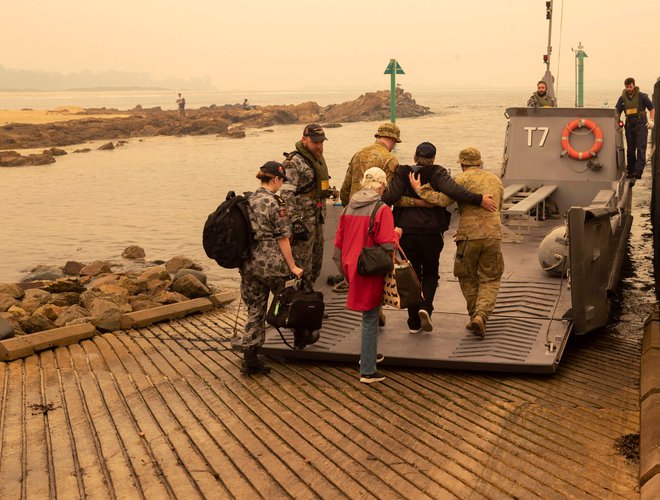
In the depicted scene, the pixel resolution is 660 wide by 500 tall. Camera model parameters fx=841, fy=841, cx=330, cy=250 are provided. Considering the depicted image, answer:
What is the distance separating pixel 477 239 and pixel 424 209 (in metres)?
0.51

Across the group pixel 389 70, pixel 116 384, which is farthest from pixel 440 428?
pixel 389 70

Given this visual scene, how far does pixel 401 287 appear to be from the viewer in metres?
6.25

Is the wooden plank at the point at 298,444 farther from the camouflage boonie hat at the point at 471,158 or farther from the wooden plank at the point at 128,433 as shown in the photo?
the camouflage boonie hat at the point at 471,158

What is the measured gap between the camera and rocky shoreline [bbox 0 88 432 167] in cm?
5184

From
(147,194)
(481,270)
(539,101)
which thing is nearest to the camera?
(481,270)

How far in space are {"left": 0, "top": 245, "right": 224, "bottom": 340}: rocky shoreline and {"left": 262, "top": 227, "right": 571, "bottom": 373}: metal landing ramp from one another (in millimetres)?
2474

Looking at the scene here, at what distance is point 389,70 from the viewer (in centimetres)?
2920

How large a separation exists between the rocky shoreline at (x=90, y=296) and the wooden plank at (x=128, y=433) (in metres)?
1.38

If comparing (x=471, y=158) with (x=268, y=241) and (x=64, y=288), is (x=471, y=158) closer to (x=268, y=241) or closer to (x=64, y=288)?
(x=268, y=241)

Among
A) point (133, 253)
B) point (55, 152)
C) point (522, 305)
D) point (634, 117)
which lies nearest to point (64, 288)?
point (133, 253)

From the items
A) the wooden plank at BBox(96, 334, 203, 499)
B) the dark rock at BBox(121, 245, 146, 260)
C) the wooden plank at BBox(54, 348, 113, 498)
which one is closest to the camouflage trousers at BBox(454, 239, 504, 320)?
the wooden plank at BBox(96, 334, 203, 499)

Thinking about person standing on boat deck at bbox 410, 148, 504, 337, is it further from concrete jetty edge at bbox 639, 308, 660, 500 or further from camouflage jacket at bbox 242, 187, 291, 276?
concrete jetty edge at bbox 639, 308, 660, 500

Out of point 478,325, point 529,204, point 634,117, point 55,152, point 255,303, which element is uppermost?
point 634,117

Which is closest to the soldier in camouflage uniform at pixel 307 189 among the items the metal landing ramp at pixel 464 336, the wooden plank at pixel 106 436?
the metal landing ramp at pixel 464 336
